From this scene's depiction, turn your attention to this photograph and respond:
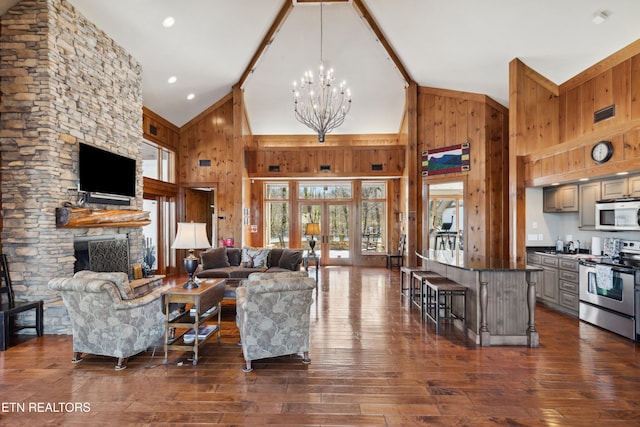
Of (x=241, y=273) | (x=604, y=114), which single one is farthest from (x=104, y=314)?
(x=604, y=114)

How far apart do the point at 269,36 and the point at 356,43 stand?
6.16ft

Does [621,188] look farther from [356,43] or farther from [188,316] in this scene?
[188,316]

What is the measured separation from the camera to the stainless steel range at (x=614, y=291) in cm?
374

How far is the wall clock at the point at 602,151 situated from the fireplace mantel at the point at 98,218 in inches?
267

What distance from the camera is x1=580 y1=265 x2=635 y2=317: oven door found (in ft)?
12.4

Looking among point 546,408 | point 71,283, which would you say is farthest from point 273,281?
point 546,408

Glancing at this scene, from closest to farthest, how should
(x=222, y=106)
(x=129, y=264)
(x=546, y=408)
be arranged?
1. (x=546, y=408)
2. (x=129, y=264)
3. (x=222, y=106)

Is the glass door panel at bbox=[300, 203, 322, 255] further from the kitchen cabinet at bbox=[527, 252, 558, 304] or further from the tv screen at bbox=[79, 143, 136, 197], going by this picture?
the kitchen cabinet at bbox=[527, 252, 558, 304]

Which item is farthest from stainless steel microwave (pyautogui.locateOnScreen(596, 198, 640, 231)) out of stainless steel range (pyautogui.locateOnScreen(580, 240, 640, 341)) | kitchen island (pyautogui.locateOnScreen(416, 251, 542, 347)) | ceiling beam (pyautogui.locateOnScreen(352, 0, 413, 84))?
ceiling beam (pyautogui.locateOnScreen(352, 0, 413, 84))

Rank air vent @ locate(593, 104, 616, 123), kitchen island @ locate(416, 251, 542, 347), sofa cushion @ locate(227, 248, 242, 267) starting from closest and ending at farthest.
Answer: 1. kitchen island @ locate(416, 251, 542, 347)
2. air vent @ locate(593, 104, 616, 123)
3. sofa cushion @ locate(227, 248, 242, 267)

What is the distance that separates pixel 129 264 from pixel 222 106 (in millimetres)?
4488

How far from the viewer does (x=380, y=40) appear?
6.59 m

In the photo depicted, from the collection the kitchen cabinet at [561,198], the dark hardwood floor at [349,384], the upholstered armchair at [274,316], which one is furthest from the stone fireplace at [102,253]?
the kitchen cabinet at [561,198]

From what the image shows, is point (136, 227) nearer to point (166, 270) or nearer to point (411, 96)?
point (166, 270)
